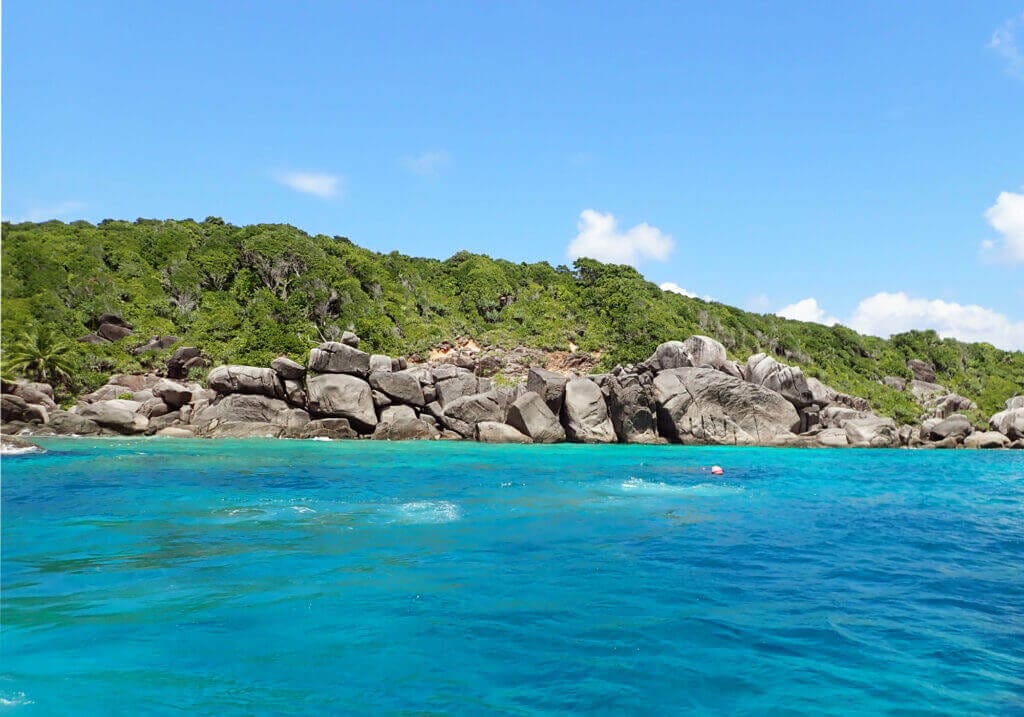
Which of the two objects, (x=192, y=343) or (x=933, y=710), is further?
(x=192, y=343)

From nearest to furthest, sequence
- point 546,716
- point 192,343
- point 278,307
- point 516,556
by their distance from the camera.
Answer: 1. point 546,716
2. point 516,556
3. point 192,343
4. point 278,307

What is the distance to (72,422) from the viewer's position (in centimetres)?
3272

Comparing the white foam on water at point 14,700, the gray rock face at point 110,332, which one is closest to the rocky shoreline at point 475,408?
the gray rock face at point 110,332

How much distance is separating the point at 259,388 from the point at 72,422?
9.34 meters

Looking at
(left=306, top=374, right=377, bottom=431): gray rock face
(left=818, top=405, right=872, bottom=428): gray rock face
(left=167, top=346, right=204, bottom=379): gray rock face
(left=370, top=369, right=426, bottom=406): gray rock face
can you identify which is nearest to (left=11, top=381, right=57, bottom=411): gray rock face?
(left=167, top=346, right=204, bottom=379): gray rock face

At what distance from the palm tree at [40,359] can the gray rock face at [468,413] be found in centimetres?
2604

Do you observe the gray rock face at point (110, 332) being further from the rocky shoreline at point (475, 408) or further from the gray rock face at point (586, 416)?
the gray rock face at point (586, 416)

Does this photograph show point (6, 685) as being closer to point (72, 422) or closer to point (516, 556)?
point (516, 556)

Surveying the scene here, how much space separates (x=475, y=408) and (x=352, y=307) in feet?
81.2

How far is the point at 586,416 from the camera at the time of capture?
3694cm

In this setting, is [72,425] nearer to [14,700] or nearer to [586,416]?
[586,416]

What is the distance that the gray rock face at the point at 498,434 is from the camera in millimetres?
34938

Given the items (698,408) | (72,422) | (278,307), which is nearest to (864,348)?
(698,408)

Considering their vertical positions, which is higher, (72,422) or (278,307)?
(278,307)
